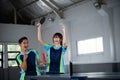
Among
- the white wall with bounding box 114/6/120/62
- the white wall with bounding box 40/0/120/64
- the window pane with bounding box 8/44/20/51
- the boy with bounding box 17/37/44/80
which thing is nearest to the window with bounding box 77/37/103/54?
the white wall with bounding box 40/0/120/64

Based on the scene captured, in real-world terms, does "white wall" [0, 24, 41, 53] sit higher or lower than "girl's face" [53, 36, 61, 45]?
higher

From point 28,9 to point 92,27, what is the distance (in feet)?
14.9

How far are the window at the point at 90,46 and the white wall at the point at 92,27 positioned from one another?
0.17 metres

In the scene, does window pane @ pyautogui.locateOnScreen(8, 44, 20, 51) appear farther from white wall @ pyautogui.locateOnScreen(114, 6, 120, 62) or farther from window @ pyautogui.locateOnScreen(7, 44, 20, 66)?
white wall @ pyautogui.locateOnScreen(114, 6, 120, 62)

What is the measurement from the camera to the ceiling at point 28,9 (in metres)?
11.3

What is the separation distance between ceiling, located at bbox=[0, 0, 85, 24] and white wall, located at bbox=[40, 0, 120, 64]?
0.43 metres

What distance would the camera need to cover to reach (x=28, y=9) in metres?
13.1

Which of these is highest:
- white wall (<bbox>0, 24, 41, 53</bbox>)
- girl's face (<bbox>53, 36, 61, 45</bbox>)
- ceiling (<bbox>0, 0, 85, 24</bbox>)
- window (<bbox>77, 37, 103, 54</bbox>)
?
ceiling (<bbox>0, 0, 85, 24</bbox>)

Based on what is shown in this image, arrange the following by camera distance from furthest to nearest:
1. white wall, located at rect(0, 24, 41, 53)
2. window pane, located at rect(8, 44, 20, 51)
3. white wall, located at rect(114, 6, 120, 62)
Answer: window pane, located at rect(8, 44, 20, 51)
white wall, located at rect(0, 24, 41, 53)
white wall, located at rect(114, 6, 120, 62)

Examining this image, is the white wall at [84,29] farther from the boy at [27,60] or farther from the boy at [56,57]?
the boy at [27,60]

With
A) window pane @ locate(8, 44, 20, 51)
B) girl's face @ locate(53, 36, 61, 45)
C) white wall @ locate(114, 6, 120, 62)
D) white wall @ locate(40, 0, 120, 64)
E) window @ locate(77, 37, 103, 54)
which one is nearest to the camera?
girl's face @ locate(53, 36, 61, 45)

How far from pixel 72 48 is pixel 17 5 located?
4157 millimetres

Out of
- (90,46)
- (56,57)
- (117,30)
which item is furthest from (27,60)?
(90,46)

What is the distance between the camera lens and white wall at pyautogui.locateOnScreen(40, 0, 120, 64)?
8742mm
